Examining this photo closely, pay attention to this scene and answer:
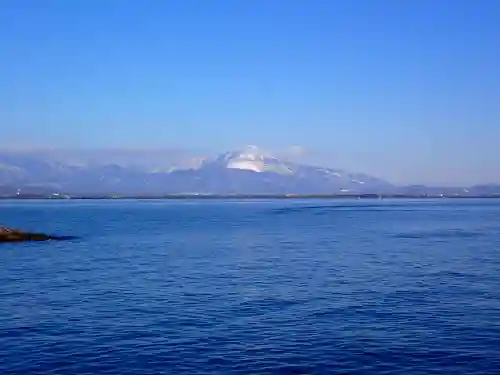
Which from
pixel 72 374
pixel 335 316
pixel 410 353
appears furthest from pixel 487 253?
pixel 72 374

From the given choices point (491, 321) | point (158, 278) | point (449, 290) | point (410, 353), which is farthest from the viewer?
point (158, 278)

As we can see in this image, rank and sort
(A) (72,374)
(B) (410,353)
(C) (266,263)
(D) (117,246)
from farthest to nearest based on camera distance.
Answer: (D) (117,246) → (C) (266,263) → (B) (410,353) → (A) (72,374)

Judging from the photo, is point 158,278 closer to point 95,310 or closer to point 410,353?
point 95,310

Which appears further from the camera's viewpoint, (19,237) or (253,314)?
(19,237)

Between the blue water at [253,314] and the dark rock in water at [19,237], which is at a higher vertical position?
the dark rock in water at [19,237]

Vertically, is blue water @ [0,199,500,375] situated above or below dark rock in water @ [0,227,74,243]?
below

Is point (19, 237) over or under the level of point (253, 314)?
over

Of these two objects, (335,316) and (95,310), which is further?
(95,310)

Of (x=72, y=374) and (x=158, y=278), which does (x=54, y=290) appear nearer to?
(x=158, y=278)

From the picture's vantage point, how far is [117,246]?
75.1 m

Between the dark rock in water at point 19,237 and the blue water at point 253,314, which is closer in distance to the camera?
the blue water at point 253,314

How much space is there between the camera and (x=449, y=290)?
38.7 m

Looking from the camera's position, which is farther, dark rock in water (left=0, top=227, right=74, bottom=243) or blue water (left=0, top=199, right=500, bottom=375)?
dark rock in water (left=0, top=227, right=74, bottom=243)

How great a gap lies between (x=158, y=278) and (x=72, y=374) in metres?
23.8
